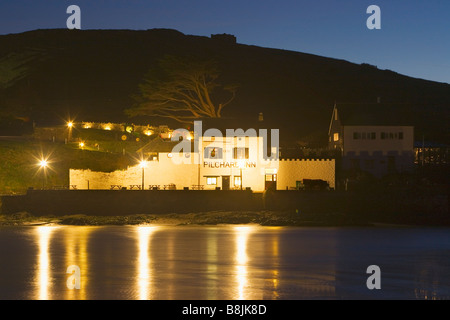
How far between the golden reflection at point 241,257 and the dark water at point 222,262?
0.14ft

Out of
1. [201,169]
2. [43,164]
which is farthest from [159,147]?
[43,164]

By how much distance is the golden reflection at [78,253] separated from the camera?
23.6 meters

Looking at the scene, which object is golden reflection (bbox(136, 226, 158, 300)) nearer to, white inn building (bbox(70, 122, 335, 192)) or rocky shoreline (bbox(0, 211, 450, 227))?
rocky shoreline (bbox(0, 211, 450, 227))

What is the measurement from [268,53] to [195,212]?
111027 mm

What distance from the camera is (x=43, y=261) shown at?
100ft

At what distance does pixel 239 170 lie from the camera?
5319 centimetres

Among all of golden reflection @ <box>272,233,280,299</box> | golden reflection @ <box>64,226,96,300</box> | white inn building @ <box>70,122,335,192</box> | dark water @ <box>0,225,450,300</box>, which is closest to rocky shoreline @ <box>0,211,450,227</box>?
dark water @ <box>0,225,450,300</box>

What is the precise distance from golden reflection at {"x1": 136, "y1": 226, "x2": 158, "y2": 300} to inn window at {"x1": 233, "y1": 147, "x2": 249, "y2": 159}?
11.1 m

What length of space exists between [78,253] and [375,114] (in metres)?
39.2

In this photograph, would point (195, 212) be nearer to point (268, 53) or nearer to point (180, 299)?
point (180, 299)

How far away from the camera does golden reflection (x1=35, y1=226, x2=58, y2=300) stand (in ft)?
77.6

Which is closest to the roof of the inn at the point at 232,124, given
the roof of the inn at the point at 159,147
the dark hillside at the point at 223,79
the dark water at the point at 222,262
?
the roof of the inn at the point at 159,147

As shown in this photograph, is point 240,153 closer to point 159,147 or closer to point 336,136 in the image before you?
point 159,147
